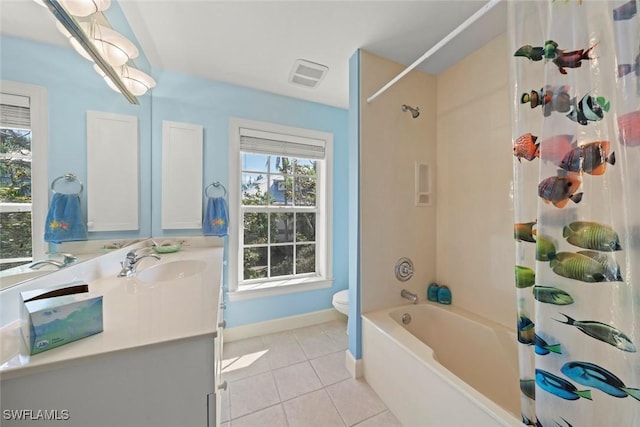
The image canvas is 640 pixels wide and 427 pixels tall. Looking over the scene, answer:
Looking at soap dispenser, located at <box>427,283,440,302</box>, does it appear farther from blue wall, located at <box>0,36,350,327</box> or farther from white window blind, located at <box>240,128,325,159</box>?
white window blind, located at <box>240,128,325,159</box>

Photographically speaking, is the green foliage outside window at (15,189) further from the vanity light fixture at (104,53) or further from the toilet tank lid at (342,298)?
the toilet tank lid at (342,298)

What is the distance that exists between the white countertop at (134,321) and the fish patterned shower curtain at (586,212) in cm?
112

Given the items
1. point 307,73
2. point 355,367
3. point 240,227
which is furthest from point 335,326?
point 307,73

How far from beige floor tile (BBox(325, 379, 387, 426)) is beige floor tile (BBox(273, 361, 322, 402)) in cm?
13

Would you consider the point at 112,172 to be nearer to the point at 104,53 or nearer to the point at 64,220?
the point at 64,220

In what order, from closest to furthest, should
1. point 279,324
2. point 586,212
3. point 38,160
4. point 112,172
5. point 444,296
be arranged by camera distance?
point 586,212 < point 38,160 < point 112,172 < point 444,296 < point 279,324

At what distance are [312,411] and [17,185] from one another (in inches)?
68.0

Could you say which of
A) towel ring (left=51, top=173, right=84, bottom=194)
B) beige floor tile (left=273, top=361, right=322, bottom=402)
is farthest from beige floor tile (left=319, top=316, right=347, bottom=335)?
towel ring (left=51, top=173, right=84, bottom=194)

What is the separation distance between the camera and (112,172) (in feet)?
4.54

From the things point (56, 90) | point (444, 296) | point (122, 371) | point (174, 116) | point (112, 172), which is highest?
point (174, 116)

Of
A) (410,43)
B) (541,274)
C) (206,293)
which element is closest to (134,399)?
(206,293)

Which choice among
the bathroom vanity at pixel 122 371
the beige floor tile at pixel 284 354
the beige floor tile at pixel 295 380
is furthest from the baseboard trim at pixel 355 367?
the bathroom vanity at pixel 122 371

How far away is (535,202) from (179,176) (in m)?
2.33

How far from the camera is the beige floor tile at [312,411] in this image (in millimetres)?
1245
